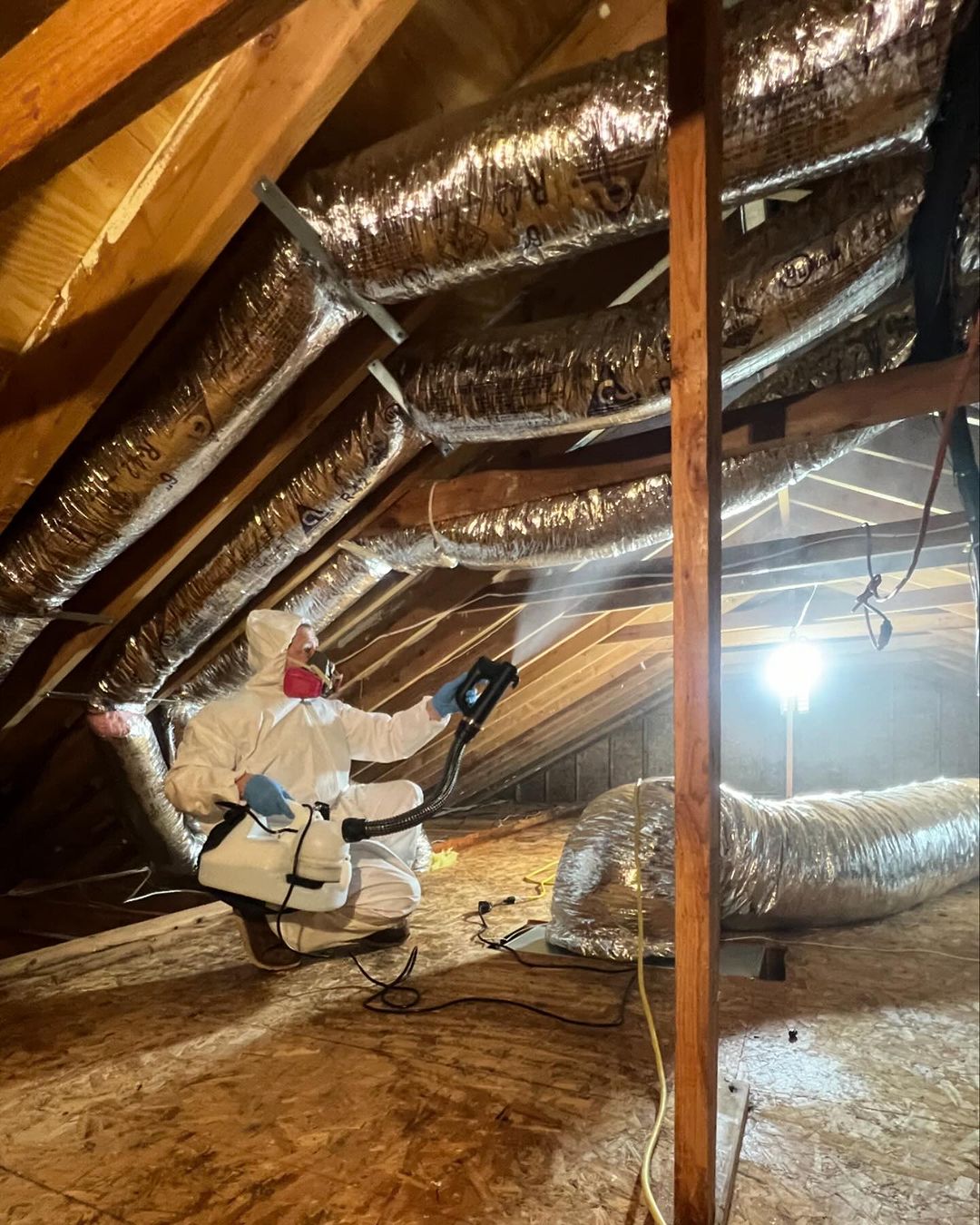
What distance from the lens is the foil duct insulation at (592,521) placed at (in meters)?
2.01

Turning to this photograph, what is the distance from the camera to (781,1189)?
1272 mm

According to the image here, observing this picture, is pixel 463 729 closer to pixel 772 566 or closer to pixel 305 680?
pixel 305 680

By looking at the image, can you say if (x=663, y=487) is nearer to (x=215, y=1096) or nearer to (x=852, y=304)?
(x=852, y=304)

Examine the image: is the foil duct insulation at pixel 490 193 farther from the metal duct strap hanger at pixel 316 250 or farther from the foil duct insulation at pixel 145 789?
the foil duct insulation at pixel 145 789

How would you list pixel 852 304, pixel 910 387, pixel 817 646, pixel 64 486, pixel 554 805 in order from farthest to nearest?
pixel 554 805
pixel 817 646
pixel 64 486
pixel 910 387
pixel 852 304

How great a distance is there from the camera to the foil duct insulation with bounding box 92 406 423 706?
1.90m

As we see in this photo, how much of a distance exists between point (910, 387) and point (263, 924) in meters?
2.40

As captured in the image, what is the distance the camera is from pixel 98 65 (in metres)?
0.82

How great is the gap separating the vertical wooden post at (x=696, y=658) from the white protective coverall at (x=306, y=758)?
142 cm

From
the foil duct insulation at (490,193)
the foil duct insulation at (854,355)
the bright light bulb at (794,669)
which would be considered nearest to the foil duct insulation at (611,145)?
the foil duct insulation at (490,193)

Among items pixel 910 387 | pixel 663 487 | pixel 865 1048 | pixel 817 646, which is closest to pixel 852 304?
pixel 910 387

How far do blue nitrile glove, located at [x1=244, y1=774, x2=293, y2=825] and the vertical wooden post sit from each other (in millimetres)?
1333

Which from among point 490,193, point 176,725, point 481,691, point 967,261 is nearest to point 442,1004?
point 481,691

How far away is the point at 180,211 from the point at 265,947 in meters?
2.17
